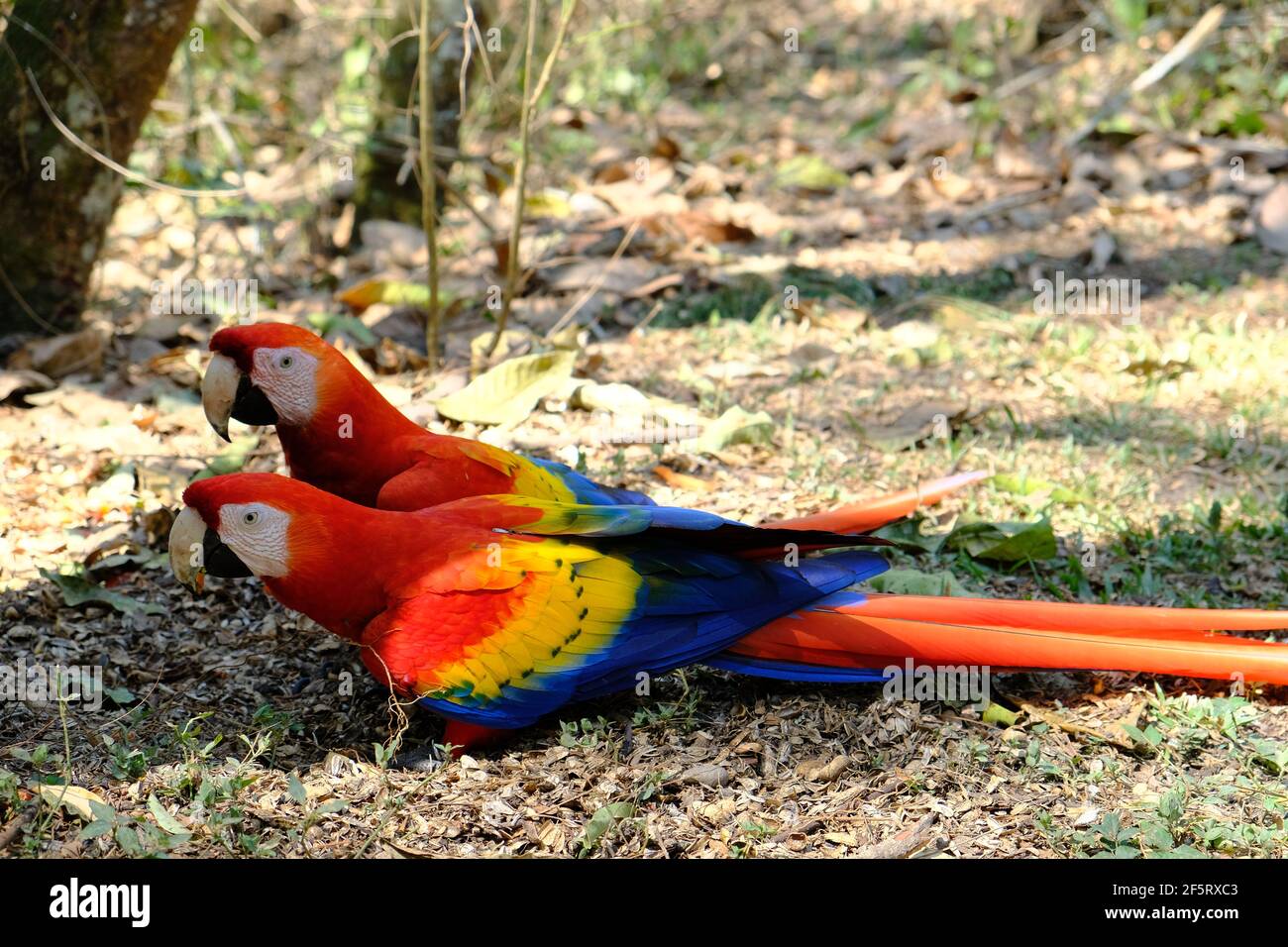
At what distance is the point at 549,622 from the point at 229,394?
3.48 feet

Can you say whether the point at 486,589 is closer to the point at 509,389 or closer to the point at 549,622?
the point at 549,622

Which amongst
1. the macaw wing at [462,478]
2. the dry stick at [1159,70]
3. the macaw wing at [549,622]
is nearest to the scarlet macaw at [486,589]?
the macaw wing at [549,622]

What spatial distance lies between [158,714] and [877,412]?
2.38m

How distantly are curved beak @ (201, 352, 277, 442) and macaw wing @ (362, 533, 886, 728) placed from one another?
781 millimetres

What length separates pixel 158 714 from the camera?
2.58 metres

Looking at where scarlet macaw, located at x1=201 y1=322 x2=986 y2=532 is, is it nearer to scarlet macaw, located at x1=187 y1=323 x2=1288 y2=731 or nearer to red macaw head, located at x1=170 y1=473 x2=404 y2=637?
scarlet macaw, located at x1=187 y1=323 x2=1288 y2=731

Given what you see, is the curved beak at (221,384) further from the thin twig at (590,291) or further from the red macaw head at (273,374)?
the thin twig at (590,291)

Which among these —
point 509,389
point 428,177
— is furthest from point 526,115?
point 509,389

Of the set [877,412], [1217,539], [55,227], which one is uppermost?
[55,227]

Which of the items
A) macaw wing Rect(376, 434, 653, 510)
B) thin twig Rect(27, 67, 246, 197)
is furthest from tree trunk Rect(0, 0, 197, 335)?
macaw wing Rect(376, 434, 653, 510)

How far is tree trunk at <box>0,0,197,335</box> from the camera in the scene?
12.8ft

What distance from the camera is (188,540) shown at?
2.42 metres

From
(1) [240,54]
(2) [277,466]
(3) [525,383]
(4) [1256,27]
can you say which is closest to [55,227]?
(2) [277,466]
